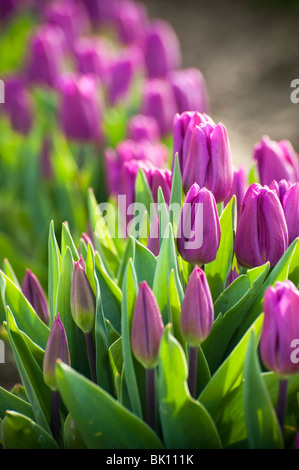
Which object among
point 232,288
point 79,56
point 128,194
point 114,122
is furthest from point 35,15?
point 232,288

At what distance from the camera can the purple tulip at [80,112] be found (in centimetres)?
192

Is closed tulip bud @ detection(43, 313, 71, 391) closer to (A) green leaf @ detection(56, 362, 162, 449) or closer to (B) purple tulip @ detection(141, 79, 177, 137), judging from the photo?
(A) green leaf @ detection(56, 362, 162, 449)

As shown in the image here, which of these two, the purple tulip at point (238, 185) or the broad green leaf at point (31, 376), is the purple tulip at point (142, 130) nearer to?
the purple tulip at point (238, 185)

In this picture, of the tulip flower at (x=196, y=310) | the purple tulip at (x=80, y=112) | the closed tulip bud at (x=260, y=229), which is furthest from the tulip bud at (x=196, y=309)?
the purple tulip at (x=80, y=112)

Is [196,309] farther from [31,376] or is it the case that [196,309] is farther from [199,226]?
[31,376]

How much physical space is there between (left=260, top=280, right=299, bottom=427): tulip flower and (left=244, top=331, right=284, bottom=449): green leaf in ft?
0.05

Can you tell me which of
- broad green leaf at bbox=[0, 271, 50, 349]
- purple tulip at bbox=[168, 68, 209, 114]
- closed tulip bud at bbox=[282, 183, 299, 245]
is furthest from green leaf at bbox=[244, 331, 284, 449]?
purple tulip at bbox=[168, 68, 209, 114]

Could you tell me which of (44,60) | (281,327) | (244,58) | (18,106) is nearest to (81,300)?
(281,327)

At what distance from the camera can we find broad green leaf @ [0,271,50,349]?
3.32ft

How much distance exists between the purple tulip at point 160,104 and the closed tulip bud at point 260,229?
1119 mm

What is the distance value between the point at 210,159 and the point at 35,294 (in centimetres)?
37

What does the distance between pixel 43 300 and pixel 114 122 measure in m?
1.10

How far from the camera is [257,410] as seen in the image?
0.81m

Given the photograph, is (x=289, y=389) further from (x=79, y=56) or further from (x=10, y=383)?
(x=79, y=56)
